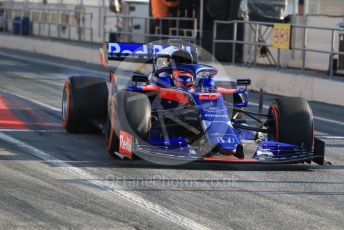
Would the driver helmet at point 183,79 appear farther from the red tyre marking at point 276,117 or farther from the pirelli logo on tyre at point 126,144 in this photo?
the pirelli logo on tyre at point 126,144

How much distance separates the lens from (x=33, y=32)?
35.7 metres

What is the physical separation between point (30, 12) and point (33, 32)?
118 centimetres

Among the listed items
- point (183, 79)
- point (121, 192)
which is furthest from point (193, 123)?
point (121, 192)

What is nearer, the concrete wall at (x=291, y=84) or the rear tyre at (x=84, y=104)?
the rear tyre at (x=84, y=104)

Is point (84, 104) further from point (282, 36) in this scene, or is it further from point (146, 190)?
point (282, 36)

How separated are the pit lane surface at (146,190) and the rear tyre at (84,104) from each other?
7.7 inches

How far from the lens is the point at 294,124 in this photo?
9508mm

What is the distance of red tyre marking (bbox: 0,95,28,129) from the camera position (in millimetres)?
12220

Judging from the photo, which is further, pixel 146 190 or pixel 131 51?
pixel 131 51

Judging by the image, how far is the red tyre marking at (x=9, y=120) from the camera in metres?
12.2

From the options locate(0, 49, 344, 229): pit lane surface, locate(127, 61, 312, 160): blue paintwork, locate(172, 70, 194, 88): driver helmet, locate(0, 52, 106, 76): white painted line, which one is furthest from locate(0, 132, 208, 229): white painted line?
locate(0, 52, 106, 76): white painted line

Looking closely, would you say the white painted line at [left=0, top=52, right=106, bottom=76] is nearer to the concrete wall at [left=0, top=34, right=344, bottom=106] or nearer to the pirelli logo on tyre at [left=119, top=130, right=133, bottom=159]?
the concrete wall at [left=0, top=34, right=344, bottom=106]

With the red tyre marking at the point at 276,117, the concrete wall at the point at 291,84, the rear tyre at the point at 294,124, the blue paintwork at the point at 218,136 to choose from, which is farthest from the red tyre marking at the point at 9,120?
the rear tyre at the point at 294,124

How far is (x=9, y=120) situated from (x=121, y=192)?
532cm
